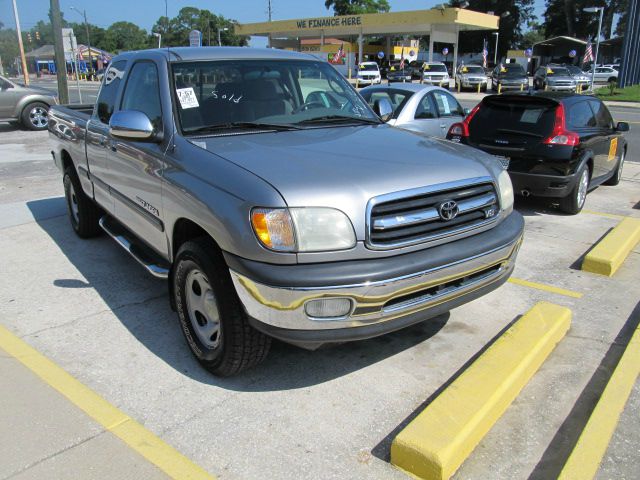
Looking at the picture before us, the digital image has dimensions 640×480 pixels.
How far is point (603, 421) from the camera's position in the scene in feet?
9.75

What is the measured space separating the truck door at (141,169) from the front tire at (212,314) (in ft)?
1.54

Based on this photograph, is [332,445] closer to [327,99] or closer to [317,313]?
[317,313]

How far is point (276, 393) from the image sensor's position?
3.33 meters

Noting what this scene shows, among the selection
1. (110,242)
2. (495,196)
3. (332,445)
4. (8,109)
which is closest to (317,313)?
(332,445)

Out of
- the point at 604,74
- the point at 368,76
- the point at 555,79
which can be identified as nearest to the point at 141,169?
the point at 555,79

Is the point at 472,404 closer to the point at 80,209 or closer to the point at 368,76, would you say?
the point at 80,209

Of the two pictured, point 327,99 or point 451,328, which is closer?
point 451,328

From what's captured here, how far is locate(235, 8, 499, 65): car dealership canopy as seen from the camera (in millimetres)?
43969

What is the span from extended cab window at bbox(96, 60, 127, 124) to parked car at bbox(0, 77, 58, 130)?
11973 mm

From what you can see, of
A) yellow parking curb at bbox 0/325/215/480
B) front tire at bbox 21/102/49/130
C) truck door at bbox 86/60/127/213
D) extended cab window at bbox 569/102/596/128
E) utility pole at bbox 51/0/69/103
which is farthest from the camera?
utility pole at bbox 51/0/69/103

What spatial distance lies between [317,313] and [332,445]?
2.25 ft

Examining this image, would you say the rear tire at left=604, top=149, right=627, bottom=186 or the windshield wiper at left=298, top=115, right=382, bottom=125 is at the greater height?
the windshield wiper at left=298, top=115, right=382, bottom=125

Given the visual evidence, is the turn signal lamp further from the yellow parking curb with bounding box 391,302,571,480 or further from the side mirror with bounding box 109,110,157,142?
the side mirror with bounding box 109,110,157,142

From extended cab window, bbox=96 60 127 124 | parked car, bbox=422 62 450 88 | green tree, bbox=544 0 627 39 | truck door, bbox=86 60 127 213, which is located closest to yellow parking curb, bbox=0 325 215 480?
truck door, bbox=86 60 127 213
